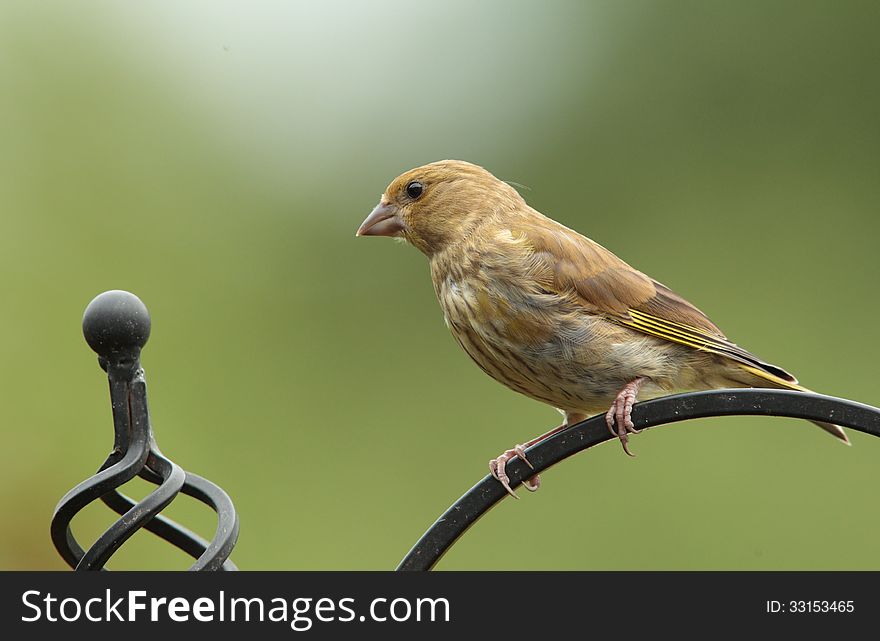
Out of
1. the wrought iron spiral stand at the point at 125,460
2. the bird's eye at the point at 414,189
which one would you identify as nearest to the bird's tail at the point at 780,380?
the bird's eye at the point at 414,189

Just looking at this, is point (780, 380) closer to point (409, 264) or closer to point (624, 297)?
point (624, 297)

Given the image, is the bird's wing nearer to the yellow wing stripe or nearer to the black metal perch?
the yellow wing stripe

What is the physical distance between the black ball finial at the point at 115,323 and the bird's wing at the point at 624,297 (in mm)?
1764

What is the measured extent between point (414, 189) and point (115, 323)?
2187mm

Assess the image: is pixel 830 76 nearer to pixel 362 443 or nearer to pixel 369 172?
pixel 369 172

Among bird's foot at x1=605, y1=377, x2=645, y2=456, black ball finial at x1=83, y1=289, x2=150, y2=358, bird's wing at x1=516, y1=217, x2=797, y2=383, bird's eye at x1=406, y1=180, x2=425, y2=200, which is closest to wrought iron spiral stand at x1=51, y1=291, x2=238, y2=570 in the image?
black ball finial at x1=83, y1=289, x2=150, y2=358

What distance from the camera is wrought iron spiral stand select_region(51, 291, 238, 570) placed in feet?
7.20

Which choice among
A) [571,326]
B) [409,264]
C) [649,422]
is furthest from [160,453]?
[409,264]

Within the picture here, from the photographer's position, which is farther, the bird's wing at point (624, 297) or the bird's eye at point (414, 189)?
the bird's eye at point (414, 189)

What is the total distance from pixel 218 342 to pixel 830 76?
4191 millimetres

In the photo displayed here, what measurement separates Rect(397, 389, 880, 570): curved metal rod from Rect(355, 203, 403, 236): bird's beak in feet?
5.01

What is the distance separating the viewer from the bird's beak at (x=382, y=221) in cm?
426

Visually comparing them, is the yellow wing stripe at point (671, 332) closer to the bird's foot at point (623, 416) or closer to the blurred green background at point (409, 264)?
the bird's foot at point (623, 416)

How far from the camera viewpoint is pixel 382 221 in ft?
14.0
